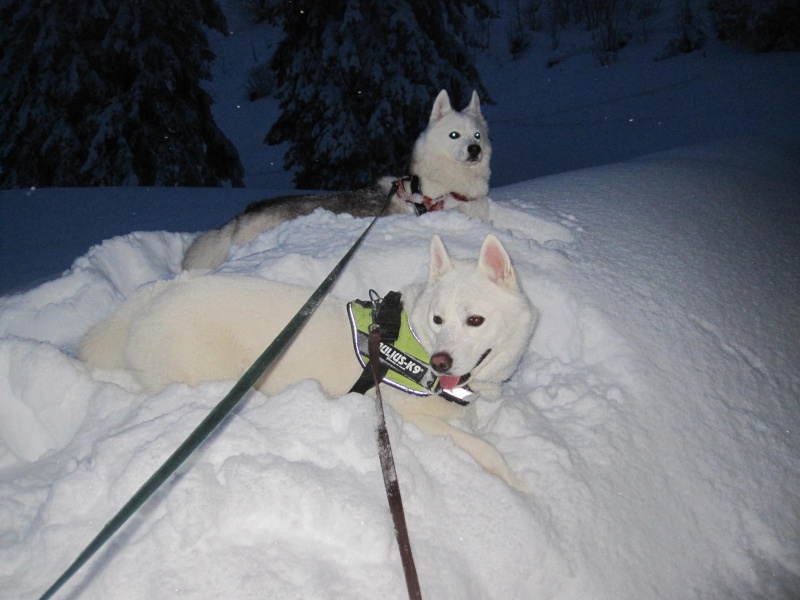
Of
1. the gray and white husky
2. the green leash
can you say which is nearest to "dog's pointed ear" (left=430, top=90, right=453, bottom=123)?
the gray and white husky

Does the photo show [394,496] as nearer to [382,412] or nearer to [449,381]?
[382,412]

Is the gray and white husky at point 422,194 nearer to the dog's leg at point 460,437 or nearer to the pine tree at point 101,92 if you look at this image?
the dog's leg at point 460,437

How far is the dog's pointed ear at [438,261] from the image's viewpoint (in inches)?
99.9

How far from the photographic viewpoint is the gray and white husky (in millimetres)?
4680

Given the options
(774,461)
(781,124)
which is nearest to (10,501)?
(774,461)

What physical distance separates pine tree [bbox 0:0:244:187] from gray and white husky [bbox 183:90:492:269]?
25.5 feet

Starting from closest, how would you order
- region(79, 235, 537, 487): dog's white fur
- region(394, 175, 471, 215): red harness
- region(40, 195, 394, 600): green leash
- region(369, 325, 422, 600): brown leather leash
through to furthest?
region(40, 195, 394, 600): green leash < region(369, 325, 422, 600): brown leather leash < region(79, 235, 537, 487): dog's white fur < region(394, 175, 471, 215): red harness

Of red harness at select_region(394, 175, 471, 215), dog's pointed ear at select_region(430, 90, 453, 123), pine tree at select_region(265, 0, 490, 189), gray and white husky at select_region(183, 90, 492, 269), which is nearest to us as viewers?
gray and white husky at select_region(183, 90, 492, 269)

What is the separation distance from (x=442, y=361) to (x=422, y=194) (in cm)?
341

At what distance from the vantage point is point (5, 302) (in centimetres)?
366

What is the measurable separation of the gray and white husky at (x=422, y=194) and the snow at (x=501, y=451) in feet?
3.27

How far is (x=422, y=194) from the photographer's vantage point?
525cm

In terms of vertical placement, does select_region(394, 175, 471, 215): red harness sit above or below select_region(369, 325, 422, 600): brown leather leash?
above

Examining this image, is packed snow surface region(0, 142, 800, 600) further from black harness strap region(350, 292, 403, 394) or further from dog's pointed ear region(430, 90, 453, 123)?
dog's pointed ear region(430, 90, 453, 123)
